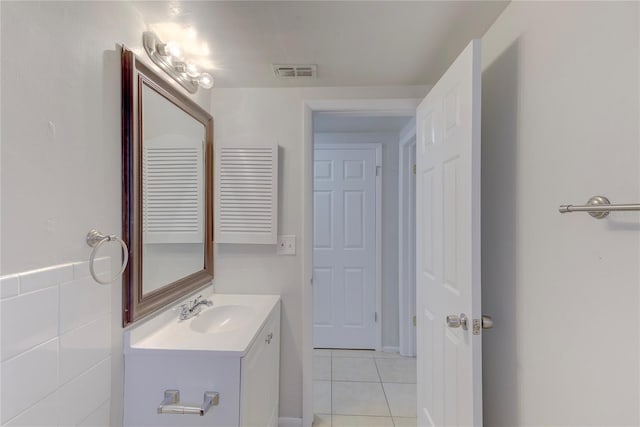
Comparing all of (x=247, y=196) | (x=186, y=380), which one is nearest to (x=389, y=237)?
(x=247, y=196)

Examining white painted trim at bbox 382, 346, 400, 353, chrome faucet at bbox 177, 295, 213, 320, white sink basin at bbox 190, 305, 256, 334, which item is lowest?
white painted trim at bbox 382, 346, 400, 353

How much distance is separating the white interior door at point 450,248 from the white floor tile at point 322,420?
0.61m

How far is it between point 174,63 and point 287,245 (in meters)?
1.14

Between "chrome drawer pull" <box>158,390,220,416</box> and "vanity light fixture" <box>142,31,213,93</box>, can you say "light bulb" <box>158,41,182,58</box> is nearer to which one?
"vanity light fixture" <box>142,31,213,93</box>

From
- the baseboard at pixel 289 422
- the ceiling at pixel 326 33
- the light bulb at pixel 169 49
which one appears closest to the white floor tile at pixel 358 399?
the baseboard at pixel 289 422

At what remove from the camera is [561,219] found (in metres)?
0.92

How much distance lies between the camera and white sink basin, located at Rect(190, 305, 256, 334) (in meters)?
1.57

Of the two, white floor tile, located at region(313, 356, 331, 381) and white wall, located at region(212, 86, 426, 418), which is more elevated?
white wall, located at region(212, 86, 426, 418)

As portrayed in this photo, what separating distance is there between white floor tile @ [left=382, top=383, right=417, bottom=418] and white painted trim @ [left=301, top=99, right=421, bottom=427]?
62 centimetres

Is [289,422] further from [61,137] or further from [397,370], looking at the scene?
[61,137]

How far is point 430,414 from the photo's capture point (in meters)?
1.54

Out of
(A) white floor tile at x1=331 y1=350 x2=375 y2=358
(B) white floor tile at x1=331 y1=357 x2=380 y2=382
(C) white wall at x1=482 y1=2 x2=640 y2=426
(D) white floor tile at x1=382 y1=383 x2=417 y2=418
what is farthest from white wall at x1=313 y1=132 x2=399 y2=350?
(C) white wall at x1=482 y1=2 x2=640 y2=426

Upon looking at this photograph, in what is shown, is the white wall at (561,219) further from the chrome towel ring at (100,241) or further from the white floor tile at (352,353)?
the white floor tile at (352,353)

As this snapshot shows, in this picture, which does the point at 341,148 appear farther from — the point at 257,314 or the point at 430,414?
the point at 430,414
